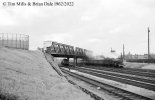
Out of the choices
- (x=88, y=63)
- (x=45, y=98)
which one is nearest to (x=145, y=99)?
(x=45, y=98)

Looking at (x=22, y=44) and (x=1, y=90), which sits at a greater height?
(x=22, y=44)

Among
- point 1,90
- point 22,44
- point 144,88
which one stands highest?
point 22,44

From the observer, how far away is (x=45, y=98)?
9.89 m

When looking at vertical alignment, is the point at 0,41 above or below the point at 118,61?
above

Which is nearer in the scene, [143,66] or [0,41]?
[0,41]

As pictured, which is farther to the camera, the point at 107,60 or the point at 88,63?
the point at 88,63

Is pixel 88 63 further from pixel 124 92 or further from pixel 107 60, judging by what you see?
pixel 124 92

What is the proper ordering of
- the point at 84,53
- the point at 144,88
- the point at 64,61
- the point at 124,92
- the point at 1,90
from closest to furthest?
the point at 1,90, the point at 124,92, the point at 144,88, the point at 64,61, the point at 84,53

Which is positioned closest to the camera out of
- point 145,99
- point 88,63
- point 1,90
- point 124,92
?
point 1,90

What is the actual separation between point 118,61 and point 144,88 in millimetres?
29768

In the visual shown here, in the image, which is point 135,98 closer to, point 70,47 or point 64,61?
point 70,47

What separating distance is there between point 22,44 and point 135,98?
3005 cm

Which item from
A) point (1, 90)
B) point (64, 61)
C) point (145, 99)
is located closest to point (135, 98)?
point (145, 99)

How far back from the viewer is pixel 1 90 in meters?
A: 8.55
